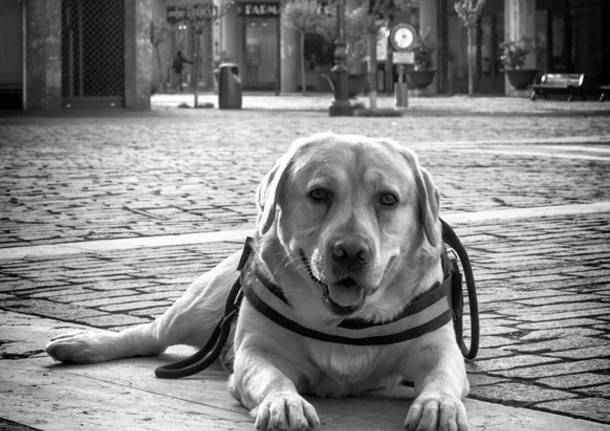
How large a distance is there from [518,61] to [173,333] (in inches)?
1619

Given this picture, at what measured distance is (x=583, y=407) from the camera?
4113 millimetres

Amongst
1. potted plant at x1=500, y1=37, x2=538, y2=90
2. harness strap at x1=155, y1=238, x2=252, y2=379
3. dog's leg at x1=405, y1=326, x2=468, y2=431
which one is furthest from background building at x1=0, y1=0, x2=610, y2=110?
dog's leg at x1=405, y1=326, x2=468, y2=431

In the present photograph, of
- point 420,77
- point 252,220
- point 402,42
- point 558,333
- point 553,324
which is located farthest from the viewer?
point 420,77

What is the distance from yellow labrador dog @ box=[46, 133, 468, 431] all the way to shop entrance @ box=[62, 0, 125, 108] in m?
30.1

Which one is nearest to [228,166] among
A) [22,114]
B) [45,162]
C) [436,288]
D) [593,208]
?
[45,162]

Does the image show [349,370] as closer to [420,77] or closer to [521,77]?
[521,77]

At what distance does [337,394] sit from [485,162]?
11.1 m

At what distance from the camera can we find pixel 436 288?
172 inches

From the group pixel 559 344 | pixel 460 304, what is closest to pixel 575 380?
pixel 460 304

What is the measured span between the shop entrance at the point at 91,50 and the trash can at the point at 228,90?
3390 millimetres

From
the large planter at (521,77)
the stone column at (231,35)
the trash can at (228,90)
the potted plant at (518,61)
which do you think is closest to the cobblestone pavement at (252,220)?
the trash can at (228,90)

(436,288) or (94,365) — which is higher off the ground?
(436,288)

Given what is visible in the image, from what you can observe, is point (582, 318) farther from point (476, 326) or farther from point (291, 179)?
point (291, 179)

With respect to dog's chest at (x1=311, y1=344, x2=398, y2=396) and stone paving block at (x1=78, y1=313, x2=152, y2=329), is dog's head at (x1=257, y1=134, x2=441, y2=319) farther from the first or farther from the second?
stone paving block at (x1=78, y1=313, x2=152, y2=329)
